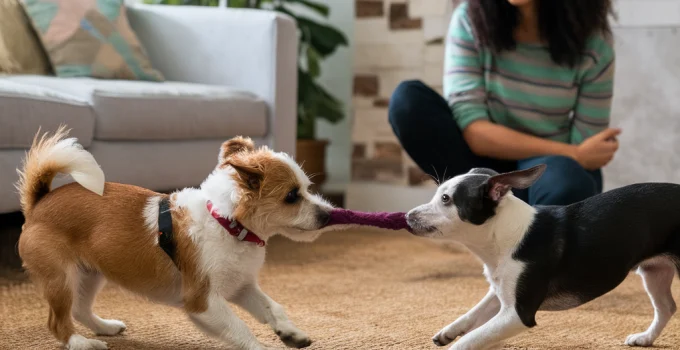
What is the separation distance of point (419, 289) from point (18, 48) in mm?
1630

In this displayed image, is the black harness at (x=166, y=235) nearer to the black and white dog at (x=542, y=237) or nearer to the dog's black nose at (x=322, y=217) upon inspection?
the dog's black nose at (x=322, y=217)

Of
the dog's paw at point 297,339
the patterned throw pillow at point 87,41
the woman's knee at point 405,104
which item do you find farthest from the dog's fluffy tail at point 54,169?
the patterned throw pillow at point 87,41

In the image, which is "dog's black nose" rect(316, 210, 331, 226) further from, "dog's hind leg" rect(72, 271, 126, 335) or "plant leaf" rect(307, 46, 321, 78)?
"plant leaf" rect(307, 46, 321, 78)

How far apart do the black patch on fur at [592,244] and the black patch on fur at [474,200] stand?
0.28 ft

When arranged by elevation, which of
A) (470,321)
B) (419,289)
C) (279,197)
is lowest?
(419,289)

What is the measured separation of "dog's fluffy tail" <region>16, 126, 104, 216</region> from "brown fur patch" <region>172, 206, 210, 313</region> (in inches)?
7.7

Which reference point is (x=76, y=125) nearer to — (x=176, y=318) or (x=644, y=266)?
(x=176, y=318)

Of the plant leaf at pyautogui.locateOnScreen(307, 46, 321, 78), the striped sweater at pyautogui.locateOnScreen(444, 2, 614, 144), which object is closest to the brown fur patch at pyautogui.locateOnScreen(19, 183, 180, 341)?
the striped sweater at pyautogui.locateOnScreen(444, 2, 614, 144)

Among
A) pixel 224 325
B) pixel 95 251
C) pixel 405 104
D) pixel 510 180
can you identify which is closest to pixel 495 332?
pixel 510 180

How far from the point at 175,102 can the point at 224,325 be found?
4.03 feet

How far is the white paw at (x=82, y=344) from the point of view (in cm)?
158

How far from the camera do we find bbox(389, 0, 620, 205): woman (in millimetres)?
2338

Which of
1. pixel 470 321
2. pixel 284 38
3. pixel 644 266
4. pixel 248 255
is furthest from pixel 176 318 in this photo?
pixel 284 38

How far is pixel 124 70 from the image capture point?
9.62ft
